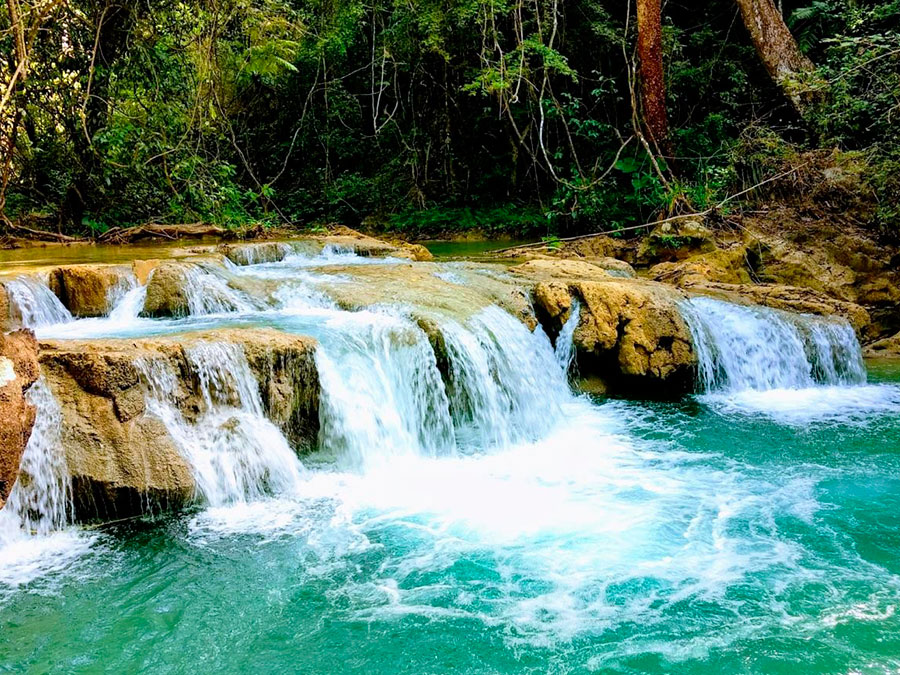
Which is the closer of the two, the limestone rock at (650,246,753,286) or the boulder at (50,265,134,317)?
the boulder at (50,265,134,317)

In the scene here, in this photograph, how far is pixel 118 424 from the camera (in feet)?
14.9

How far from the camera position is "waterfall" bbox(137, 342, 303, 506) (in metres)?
4.71

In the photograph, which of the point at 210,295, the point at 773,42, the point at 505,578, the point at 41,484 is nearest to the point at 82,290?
the point at 210,295

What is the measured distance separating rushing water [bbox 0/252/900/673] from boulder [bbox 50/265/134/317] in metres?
0.29

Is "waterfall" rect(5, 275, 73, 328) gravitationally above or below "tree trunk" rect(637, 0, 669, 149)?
below

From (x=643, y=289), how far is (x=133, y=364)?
17.2 feet

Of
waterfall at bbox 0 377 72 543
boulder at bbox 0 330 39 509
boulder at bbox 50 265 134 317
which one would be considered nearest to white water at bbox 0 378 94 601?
waterfall at bbox 0 377 72 543

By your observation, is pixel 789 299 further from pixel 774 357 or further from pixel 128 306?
pixel 128 306

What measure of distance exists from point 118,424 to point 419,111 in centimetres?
1324

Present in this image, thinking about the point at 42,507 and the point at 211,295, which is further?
the point at 211,295

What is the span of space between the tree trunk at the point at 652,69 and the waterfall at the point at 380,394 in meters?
7.55

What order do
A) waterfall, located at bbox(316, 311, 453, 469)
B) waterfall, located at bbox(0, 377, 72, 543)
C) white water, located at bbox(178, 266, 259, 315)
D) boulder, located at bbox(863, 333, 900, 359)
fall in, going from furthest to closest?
boulder, located at bbox(863, 333, 900, 359) → white water, located at bbox(178, 266, 259, 315) → waterfall, located at bbox(316, 311, 453, 469) → waterfall, located at bbox(0, 377, 72, 543)

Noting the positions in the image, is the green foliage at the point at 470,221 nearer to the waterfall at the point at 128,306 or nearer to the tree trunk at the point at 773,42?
the tree trunk at the point at 773,42

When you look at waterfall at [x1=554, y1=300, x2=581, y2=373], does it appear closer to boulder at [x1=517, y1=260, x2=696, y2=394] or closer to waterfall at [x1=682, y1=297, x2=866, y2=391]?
boulder at [x1=517, y1=260, x2=696, y2=394]
